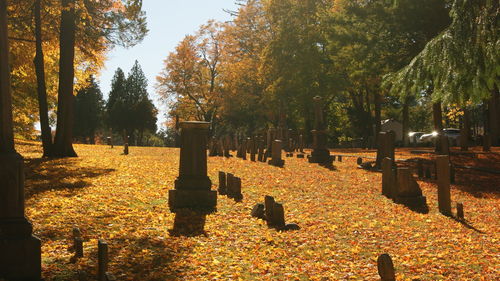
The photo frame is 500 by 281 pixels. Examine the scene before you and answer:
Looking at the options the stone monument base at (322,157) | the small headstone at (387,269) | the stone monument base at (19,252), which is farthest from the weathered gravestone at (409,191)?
the stone monument base at (322,157)

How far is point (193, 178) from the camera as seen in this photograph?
10.9 m

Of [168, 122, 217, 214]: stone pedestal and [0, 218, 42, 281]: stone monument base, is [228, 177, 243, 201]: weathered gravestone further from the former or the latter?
[0, 218, 42, 281]: stone monument base

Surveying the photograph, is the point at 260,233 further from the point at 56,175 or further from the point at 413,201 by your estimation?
the point at 56,175

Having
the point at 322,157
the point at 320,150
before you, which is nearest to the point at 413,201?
the point at 322,157

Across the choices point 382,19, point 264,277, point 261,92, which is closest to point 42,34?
point 382,19

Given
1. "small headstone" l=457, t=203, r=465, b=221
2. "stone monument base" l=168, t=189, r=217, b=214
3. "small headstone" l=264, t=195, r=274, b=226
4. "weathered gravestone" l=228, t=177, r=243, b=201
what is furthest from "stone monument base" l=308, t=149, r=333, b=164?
"small headstone" l=264, t=195, r=274, b=226

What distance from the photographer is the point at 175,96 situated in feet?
172

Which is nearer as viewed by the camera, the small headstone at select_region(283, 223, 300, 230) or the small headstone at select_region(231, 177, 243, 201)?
the small headstone at select_region(283, 223, 300, 230)

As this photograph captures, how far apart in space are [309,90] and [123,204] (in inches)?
1208

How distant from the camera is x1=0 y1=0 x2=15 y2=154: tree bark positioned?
5656mm

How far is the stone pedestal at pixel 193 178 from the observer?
10719 mm

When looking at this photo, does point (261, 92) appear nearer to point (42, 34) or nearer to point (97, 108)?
Result: point (42, 34)

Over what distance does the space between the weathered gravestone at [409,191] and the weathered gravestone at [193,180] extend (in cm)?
505

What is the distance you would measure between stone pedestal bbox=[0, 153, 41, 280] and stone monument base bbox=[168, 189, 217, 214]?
5094 mm
